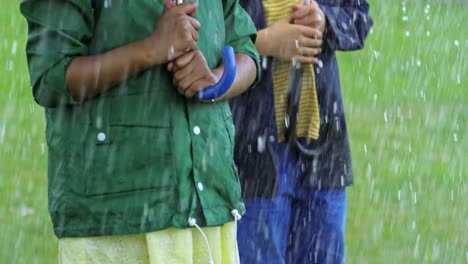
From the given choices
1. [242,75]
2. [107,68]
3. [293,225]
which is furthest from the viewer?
[293,225]

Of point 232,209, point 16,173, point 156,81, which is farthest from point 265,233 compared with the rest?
point 16,173

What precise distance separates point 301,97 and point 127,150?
1.07 m

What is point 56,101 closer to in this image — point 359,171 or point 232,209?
point 232,209

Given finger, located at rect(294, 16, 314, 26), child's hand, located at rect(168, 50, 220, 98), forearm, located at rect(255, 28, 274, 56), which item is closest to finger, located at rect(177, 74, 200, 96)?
child's hand, located at rect(168, 50, 220, 98)

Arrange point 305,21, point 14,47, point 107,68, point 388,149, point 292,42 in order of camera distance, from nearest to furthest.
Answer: point 107,68 < point 292,42 < point 305,21 < point 388,149 < point 14,47

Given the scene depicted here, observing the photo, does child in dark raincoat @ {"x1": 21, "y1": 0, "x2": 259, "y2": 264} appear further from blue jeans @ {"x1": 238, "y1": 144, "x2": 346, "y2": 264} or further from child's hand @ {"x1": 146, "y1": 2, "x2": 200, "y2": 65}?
blue jeans @ {"x1": 238, "y1": 144, "x2": 346, "y2": 264}

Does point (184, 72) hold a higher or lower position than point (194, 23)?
lower

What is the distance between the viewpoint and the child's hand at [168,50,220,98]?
10.6 feet

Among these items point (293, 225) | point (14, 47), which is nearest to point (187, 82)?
point (293, 225)

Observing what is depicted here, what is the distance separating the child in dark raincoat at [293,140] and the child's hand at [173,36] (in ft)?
2.83

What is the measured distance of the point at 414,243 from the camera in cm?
661

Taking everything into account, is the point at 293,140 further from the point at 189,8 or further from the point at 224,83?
the point at 189,8

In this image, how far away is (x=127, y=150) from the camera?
10.5ft

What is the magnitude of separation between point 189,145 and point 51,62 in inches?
17.3
